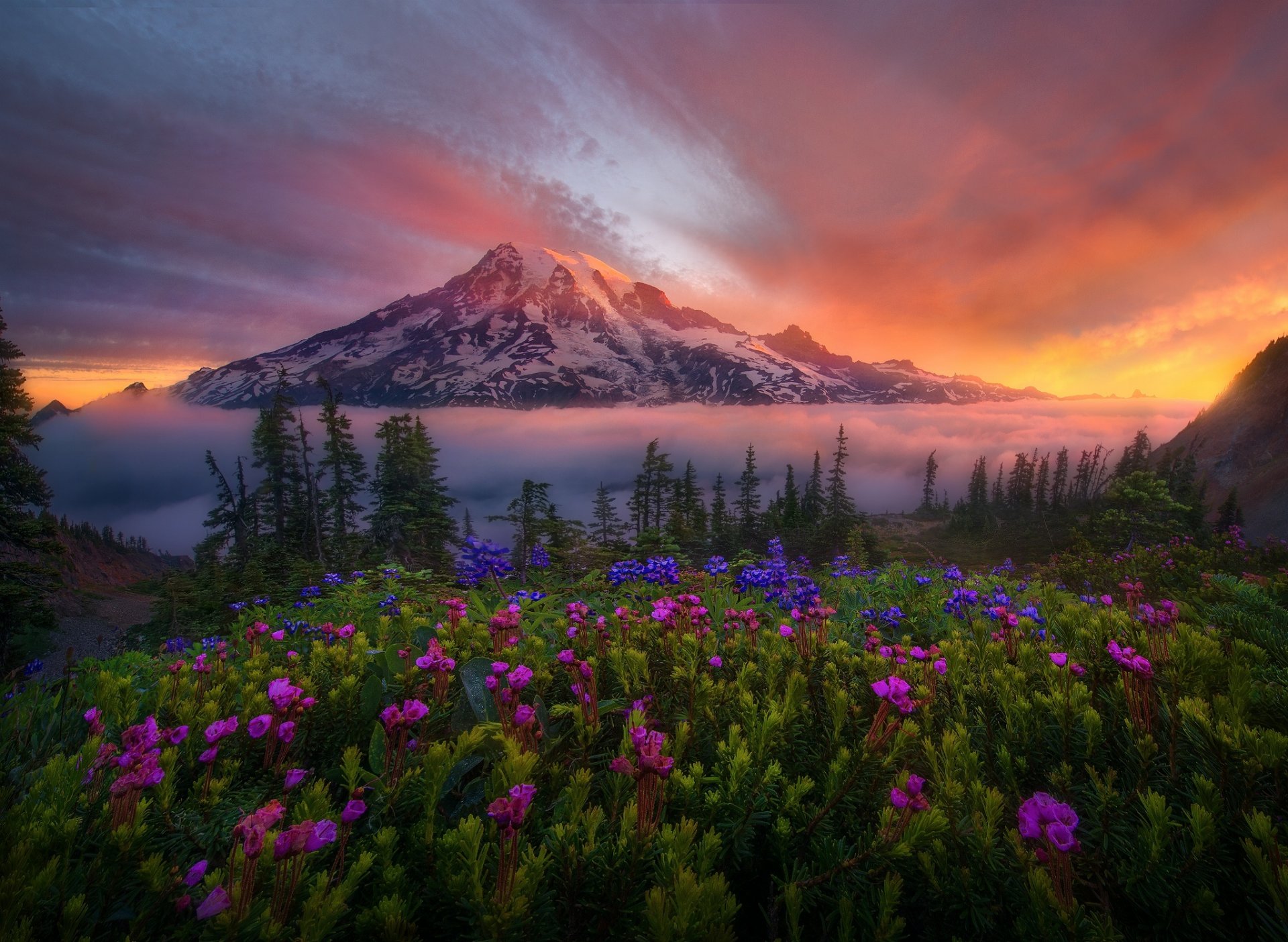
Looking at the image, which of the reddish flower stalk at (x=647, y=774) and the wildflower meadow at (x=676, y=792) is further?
the reddish flower stalk at (x=647, y=774)

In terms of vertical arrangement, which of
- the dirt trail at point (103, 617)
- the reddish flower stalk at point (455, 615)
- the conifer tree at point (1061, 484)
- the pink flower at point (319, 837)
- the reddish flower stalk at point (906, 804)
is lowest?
the dirt trail at point (103, 617)

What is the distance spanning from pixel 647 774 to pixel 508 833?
43cm

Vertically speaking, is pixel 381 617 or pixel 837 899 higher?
pixel 837 899

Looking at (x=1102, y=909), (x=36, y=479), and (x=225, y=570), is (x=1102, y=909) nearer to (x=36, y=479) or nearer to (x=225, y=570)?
(x=36, y=479)

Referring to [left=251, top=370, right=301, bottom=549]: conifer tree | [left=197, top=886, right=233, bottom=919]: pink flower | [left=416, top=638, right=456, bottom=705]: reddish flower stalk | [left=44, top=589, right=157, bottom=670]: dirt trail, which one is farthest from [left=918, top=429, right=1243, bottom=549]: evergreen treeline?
[left=44, top=589, right=157, bottom=670]: dirt trail

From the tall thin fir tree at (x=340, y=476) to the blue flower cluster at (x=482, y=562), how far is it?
30.1 metres

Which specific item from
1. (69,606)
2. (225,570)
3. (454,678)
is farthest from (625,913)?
(69,606)

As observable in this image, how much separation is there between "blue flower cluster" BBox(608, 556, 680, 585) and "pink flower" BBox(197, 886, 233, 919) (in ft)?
17.1

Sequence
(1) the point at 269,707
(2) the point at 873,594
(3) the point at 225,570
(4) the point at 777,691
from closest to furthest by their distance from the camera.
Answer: (1) the point at 269,707 → (4) the point at 777,691 → (2) the point at 873,594 → (3) the point at 225,570

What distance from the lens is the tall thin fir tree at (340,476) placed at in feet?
111

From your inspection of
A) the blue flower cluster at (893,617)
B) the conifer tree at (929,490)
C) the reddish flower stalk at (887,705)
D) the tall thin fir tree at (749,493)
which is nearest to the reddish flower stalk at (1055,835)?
the reddish flower stalk at (887,705)

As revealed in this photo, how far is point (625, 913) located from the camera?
1.43m

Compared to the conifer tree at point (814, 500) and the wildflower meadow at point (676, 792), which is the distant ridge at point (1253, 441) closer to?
the conifer tree at point (814, 500)

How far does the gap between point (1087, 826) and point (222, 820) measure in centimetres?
306
